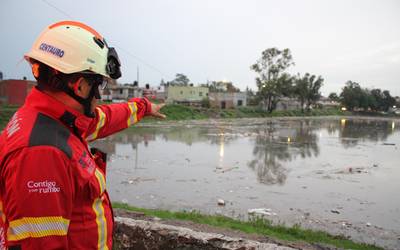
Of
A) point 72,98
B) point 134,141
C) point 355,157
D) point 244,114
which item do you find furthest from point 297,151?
point 244,114

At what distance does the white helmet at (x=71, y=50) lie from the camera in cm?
172

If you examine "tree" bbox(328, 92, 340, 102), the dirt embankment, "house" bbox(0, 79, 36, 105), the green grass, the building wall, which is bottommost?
the green grass

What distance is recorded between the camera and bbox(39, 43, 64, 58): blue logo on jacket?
1732mm

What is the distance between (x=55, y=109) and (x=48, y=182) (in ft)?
1.26

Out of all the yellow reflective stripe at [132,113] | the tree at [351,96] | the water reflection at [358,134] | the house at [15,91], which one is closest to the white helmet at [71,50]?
the yellow reflective stripe at [132,113]

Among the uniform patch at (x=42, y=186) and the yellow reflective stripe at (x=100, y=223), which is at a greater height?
the uniform patch at (x=42, y=186)

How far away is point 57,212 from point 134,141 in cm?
1876

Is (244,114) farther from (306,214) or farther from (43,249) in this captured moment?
(43,249)

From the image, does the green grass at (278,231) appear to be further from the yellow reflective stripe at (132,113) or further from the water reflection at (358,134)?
the water reflection at (358,134)

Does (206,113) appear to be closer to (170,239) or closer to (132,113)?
(170,239)

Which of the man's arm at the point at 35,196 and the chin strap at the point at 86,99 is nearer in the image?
the man's arm at the point at 35,196

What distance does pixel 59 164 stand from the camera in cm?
147

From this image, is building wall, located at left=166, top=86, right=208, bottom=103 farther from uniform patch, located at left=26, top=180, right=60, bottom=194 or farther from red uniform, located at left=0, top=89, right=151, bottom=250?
uniform patch, located at left=26, top=180, right=60, bottom=194

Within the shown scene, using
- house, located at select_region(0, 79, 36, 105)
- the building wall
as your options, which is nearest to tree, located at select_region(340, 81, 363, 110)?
the building wall
